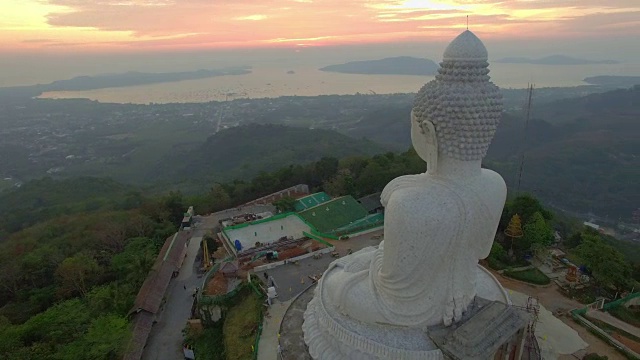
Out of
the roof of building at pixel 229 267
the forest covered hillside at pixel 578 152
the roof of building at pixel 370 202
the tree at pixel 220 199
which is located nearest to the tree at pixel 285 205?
the roof of building at pixel 370 202

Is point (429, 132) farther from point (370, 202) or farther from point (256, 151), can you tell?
point (256, 151)

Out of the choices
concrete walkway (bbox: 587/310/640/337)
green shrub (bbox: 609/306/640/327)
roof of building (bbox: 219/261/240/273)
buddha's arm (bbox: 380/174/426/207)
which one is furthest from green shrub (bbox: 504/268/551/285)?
roof of building (bbox: 219/261/240/273)

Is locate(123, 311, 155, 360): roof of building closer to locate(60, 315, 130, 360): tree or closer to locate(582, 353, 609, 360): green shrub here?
locate(60, 315, 130, 360): tree

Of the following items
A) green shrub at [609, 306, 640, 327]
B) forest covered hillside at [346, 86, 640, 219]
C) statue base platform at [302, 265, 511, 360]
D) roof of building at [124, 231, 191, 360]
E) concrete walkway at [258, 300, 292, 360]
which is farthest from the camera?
forest covered hillside at [346, 86, 640, 219]

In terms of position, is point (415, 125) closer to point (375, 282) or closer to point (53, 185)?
point (375, 282)

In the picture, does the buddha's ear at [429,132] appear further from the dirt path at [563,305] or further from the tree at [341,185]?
the tree at [341,185]
